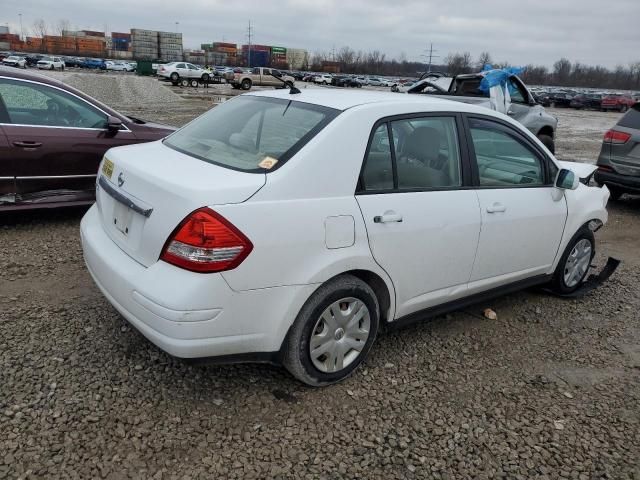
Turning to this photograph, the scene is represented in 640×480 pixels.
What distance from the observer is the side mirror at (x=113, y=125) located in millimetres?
5676

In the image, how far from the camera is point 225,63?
4397 inches

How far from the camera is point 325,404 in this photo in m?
2.96

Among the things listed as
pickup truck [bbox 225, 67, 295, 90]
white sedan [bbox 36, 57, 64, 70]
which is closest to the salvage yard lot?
pickup truck [bbox 225, 67, 295, 90]

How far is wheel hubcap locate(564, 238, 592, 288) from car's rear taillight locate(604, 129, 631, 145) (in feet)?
12.3

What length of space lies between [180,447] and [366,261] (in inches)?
52.3

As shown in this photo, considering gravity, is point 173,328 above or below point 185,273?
below

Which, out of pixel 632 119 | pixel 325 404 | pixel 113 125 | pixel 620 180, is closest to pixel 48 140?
pixel 113 125

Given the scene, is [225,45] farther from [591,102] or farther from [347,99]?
[347,99]

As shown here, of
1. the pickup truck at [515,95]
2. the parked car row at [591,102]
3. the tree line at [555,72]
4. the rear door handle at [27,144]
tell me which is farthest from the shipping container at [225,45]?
the rear door handle at [27,144]

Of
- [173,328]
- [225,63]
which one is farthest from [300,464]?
[225,63]

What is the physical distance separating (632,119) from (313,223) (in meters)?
6.92

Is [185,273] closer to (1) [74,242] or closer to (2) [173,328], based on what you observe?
(2) [173,328]

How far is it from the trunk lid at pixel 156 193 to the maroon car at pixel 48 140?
2515 mm

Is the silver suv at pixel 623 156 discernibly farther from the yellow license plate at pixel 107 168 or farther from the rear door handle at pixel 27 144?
the rear door handle at pixel 27 144
